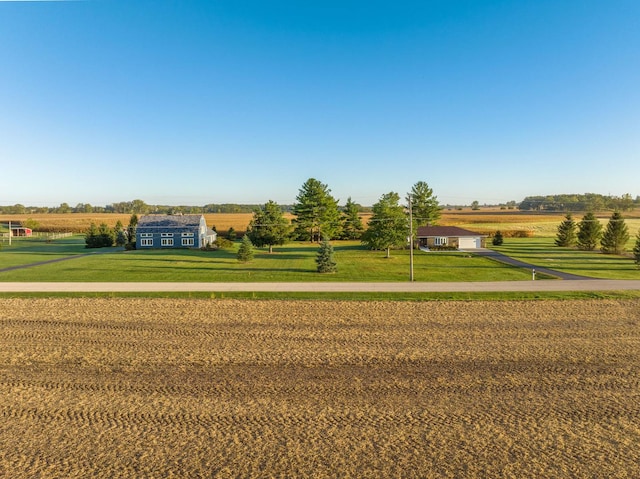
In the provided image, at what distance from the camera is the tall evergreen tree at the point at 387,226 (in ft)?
156

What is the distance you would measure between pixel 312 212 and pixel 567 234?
4263 cm

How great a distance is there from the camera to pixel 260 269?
37.2 metres

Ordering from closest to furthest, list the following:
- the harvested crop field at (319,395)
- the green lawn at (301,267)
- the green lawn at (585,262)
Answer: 1. the harvested crop field at (319,395)
2. the green lawn at (301,267)
3. the green lawn at (585,262)

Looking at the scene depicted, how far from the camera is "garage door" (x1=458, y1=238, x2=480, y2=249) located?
190ft

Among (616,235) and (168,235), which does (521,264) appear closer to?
(616,235)

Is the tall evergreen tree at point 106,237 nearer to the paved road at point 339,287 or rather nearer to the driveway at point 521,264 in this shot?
the paved road at point 339,287

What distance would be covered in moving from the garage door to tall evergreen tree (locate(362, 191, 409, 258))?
13.3 m

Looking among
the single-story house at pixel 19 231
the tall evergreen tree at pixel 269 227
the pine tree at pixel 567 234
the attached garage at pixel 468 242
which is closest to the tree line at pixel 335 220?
the tall evergreen tree at pixel 269 227

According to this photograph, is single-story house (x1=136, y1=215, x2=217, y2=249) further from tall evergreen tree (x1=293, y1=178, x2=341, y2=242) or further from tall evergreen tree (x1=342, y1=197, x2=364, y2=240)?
tall evergreen tree (x1=342, y1=197, x2=364, y2=240)

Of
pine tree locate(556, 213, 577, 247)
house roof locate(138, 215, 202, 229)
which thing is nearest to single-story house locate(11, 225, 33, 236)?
house roof locate(138, 215, 202, 229)

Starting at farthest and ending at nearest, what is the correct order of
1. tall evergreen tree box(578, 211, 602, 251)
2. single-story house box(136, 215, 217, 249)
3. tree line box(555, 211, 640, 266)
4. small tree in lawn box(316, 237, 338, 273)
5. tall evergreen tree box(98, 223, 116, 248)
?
tall evergreen tree box(98, 223, 116, 248)
single-story house box(136, 215, 217, 249)
tall evergreen tree box(578, 211, 602, 251)
tree line box(555, 211, 640, 266)
small tree in lawn box(316, 237, 338, 273)

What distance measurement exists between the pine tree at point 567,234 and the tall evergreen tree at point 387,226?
101 ft

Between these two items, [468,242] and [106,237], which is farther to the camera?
[106,237]

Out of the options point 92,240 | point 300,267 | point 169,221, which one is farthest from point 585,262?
point 92,240
